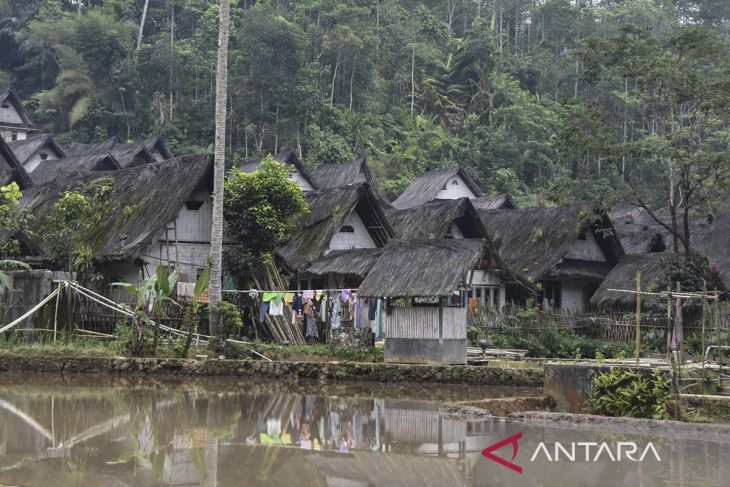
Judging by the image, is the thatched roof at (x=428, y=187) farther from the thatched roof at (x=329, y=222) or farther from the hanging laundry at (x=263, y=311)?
the hanging laundry at (x=263, y=311)

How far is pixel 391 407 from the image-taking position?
635 inches

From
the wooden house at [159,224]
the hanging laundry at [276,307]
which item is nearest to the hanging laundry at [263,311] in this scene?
the hanging laundry at [276,307]

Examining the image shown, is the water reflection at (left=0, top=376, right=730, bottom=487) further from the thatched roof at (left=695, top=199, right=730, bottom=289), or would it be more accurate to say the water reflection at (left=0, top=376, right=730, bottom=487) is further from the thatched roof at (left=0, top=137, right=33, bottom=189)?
the thatched roof at (left=0, top=137, right=33, bottom=189)

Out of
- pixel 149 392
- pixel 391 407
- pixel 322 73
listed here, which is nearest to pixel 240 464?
pixel 391 407

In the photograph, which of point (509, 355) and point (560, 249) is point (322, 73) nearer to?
point (560, 249)

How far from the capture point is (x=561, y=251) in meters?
30.0

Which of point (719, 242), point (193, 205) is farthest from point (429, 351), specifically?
point (719, 242)

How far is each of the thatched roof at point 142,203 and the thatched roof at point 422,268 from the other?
20.7 ft

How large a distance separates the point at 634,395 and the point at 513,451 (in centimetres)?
312

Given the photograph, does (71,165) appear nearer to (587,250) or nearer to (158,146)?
(158,146)

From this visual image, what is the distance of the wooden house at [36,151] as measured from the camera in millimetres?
44188

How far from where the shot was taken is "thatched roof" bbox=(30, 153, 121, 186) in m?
40.8

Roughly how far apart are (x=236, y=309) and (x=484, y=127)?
124 feet

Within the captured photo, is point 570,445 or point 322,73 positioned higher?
point 322,73
